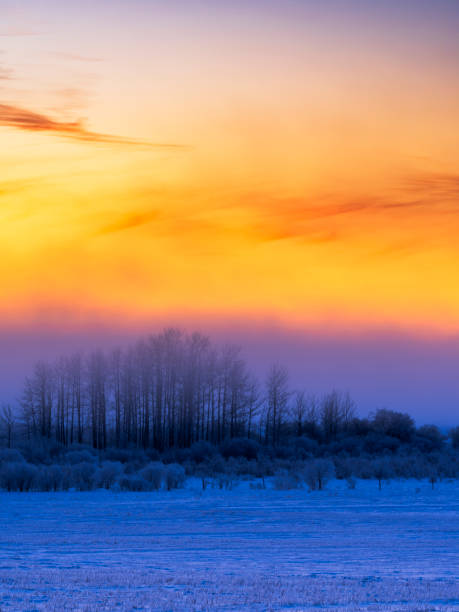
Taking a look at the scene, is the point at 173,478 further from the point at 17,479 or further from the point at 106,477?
the point at 17,479

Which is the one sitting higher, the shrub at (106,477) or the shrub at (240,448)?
the shrub at (106,477)

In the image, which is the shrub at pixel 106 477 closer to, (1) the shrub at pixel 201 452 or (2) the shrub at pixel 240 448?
(1) the shrub at pixel 201 452

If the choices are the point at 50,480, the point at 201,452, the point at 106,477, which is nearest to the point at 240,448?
the point at 201,452

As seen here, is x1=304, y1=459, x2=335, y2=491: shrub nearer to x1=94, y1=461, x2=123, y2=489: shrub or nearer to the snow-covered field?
the snow-covered field

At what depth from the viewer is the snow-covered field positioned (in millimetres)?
10836

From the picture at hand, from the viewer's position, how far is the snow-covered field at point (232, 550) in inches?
427

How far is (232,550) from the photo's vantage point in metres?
17.2

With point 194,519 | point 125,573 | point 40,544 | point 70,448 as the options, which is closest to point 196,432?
point 70,448

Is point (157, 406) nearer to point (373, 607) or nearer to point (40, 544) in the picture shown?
point (40, 544)

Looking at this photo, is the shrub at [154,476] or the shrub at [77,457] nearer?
the shrub at [154,476]

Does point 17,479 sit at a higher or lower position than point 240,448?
higher

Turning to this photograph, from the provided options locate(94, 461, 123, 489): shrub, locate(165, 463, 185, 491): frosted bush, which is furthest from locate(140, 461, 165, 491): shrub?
locate(94, 461, 123, 489): shrub

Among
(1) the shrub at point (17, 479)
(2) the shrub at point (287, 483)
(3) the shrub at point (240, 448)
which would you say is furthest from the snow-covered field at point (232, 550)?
(3) the shrub at point (240, 448)

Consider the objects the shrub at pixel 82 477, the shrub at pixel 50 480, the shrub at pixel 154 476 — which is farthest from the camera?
the shrub at pixel 154 476
